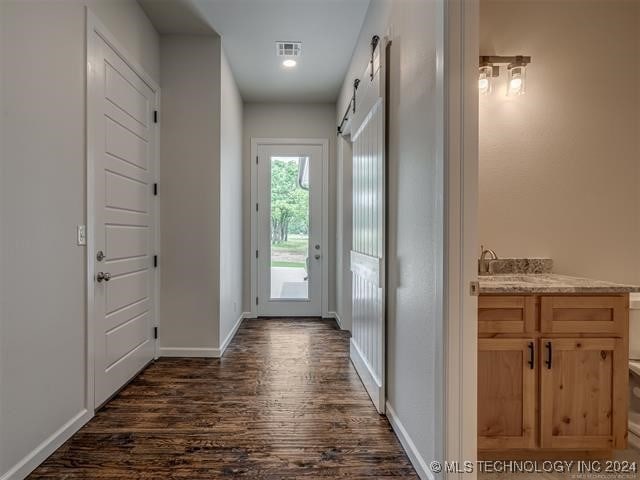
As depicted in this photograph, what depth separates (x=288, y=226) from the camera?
5.29 m

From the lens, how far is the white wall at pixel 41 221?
1699mm

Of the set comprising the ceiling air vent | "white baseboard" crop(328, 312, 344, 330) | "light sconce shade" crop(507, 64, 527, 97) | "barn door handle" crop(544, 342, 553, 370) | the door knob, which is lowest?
"white baseboard" crop(328, 312, 344, 330)

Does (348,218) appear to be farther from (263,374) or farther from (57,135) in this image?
(57,135)

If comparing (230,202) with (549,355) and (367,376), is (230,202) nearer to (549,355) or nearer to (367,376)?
(367,376)

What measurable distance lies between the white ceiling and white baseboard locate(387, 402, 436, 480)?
2.94 meters

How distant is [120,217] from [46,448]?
→ 4.83ft

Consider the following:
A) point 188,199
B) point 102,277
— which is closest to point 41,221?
point 102,277

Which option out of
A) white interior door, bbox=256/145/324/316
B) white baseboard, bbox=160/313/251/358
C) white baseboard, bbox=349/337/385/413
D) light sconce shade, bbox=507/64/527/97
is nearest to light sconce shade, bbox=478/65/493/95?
light sconce shade, bbox=507/64/527/97

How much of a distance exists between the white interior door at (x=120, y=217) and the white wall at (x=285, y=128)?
188 centimetres

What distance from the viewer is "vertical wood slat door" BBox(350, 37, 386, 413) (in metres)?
2.45

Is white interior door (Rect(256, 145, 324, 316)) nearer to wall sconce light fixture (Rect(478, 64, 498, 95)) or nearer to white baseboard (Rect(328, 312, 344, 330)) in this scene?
white baseboard (Rect(328, 312, 344, 330))

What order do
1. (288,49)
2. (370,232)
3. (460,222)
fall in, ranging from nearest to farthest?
(460,222)
(370,232)
(288,49)

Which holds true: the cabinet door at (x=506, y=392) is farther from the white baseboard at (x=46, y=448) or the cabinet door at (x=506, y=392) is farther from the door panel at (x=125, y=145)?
the door panel at (x=125, y=145)

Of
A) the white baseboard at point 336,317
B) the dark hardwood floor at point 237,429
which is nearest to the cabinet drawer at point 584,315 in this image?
the dark hardwood floor at point 237,429
